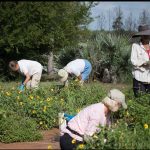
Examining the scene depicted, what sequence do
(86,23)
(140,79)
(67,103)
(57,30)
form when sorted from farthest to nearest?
(86,23) → (57,30) → (67,103) → (140,79)

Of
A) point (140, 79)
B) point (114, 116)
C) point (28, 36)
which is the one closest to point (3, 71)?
point (28, 36)

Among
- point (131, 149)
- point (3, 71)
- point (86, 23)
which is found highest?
point (131, 149)

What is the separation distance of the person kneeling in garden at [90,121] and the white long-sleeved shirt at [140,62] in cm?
284

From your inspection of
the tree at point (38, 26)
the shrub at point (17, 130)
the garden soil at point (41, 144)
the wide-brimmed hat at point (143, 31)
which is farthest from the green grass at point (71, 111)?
the tree at point (38, 26)

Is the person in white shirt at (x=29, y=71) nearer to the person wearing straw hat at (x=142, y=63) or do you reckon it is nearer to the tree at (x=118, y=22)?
the person wearing straw hat at (x=142, y=63)

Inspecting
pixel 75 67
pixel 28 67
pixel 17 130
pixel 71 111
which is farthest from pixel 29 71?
pixel 17 130

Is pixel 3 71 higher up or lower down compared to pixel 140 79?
lower down

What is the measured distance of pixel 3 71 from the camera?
21.3 meters

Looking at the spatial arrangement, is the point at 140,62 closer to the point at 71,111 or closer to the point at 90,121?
the point at 71,111

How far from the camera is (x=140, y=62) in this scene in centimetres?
870

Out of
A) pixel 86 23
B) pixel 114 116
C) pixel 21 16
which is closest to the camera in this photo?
pixel 114 116

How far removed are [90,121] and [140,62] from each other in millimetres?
3089

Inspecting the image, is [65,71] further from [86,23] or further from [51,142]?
[86,23]

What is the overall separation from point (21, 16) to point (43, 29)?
4.27 feet
